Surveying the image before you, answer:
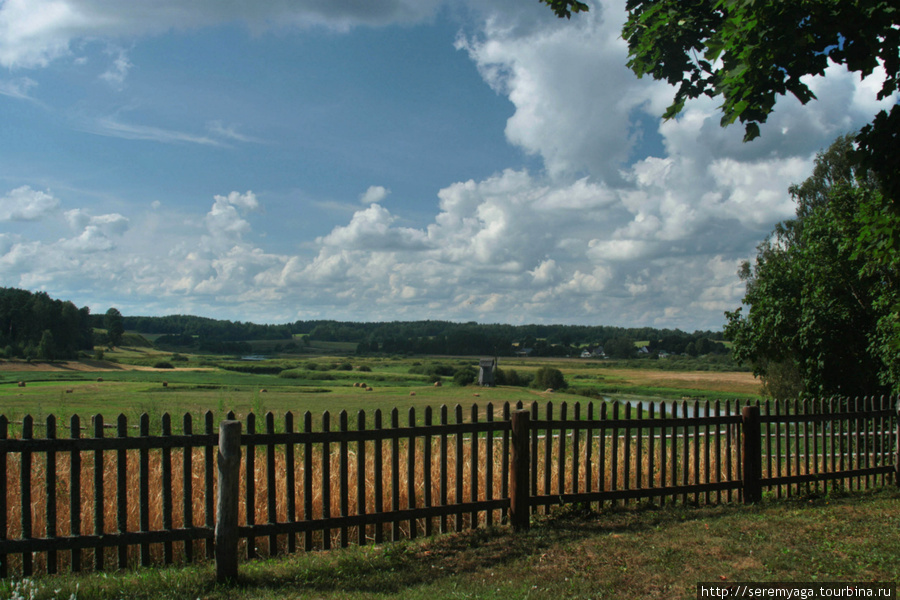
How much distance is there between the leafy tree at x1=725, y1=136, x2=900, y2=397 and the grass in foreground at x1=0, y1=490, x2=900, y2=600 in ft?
26.5

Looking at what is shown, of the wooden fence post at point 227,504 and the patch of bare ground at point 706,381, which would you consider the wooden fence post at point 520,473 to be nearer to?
the wooden fence post at point 227,504

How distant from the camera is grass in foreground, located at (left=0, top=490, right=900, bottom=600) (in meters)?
4.90

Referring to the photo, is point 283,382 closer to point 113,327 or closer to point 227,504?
point 113,327

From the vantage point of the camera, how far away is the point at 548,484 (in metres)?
7.12

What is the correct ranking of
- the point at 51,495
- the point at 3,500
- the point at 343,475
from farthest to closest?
the point at 343,475 → the point at 51,495 → the point at 3,500

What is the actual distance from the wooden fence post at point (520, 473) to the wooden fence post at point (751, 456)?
3.74 m

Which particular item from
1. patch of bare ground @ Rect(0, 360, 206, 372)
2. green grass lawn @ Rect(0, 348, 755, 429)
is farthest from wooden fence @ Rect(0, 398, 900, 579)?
patch of bare ground @ Rect(0, 360, 206, 372)

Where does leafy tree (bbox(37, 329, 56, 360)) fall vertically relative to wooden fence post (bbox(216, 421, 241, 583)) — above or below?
below

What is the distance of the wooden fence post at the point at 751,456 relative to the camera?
27.8 ft

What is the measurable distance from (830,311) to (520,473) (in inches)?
490

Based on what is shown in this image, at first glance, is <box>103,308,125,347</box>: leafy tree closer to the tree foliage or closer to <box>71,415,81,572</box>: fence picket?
the tree foliage

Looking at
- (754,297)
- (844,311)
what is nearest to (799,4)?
(844,311)

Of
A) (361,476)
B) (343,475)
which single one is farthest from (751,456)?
(343,475)

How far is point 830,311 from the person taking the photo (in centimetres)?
1528
